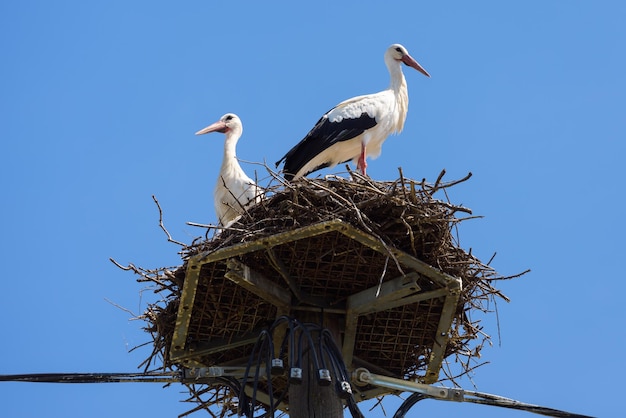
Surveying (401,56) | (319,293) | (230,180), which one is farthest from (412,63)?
(319,293)

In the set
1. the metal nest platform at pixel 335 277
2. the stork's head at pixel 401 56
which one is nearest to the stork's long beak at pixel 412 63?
the stork's head at pixel 401 56

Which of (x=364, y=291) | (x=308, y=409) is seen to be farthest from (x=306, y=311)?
(x=308, y=409)

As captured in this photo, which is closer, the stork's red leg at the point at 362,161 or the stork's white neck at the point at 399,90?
the stork's red leg at the point at 362,161

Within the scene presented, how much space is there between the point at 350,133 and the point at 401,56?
6.03ft

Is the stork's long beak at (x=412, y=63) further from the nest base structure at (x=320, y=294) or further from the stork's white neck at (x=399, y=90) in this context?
the nest base structure at (x=320, y=294)

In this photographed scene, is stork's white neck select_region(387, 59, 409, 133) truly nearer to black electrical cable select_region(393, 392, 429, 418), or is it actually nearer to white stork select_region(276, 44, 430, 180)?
white stork select_region(276, 44, 430, 180)

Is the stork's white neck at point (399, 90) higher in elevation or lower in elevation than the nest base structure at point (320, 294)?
higher

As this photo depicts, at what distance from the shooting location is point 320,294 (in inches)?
259

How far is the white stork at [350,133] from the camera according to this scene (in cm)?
984

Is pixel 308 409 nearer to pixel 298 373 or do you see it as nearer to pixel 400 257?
pixel 298 373

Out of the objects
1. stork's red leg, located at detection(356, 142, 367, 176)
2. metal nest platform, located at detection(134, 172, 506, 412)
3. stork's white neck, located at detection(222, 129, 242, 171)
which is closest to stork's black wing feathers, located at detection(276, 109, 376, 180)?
stork's red leg, located at detection(356, 142, 367, 176)

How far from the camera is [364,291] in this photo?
21.3 ft

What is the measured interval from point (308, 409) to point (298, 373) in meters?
0.40

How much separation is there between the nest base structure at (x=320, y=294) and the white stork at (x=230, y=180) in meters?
2.25
